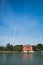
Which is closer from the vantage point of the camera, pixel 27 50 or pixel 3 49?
pixel 3 49

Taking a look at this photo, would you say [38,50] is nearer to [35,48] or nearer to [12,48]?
[35,48]

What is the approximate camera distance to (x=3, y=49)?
231 feet

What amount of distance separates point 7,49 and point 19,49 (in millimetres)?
5368

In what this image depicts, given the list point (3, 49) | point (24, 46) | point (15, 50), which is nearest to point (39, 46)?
point (24, 46)

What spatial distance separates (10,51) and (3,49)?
3.19 m

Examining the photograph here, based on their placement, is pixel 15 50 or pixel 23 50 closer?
pixel 15 50

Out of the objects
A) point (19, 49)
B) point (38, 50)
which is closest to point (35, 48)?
point (38, 50)

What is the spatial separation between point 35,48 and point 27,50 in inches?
159

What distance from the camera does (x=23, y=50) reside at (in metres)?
74.6

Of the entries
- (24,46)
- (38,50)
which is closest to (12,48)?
(24,46)

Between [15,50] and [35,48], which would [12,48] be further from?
[35,48]

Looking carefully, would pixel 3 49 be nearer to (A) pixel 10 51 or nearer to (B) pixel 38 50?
(A) pixel 10 51

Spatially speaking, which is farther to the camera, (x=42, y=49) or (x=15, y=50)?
(x=42, y=49)

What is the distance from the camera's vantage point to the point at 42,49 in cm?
7431
